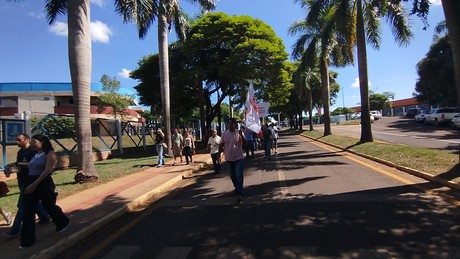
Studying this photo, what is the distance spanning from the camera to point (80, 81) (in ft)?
41.9

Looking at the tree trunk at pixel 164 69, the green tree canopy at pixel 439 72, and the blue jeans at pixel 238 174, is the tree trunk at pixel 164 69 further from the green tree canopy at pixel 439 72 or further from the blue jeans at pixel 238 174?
the green tree canopy at pixel 439 72

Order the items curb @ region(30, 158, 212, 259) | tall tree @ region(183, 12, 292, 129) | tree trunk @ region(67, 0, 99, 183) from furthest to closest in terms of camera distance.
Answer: tall tree @ region(183, 12, 292, 129) < tree trunk @ region(67, 0, 99, 183) < curb @ region(30, 158, 212, 259)

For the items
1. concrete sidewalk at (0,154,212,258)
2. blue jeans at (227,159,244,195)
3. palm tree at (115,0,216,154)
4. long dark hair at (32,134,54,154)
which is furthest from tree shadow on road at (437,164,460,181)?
A: palm tree at (115,0,216,154)

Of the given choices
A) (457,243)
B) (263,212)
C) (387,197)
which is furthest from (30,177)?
(387,197)

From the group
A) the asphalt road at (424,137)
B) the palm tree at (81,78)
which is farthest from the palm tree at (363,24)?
the palm tree at (81,78)

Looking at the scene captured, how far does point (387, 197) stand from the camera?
824cm

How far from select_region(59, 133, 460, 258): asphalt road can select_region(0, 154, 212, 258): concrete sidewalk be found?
9.8 inches

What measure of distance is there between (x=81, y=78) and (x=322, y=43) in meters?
14.5

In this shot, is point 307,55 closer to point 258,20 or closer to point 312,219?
point 258,20

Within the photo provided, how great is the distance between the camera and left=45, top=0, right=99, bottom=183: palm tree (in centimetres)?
1276

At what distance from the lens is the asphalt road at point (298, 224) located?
5.38 m

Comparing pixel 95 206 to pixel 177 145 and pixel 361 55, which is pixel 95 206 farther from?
pixel 361 55

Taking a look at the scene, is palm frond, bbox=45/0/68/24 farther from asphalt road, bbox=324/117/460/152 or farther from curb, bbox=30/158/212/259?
asphalt road, bbox=324/117/460/152

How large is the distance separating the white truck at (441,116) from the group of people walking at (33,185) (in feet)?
120
